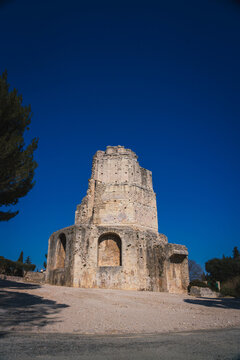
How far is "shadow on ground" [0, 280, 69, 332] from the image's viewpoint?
16.7 ft

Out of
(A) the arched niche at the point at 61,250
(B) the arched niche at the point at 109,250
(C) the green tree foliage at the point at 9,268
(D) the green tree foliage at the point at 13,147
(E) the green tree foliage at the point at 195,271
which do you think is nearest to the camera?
(D) the green tree foliage at the point at 13,147

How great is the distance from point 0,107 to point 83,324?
23.4 ft

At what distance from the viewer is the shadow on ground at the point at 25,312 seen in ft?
16.7

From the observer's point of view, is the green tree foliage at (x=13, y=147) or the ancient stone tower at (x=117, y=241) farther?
the ancient stone tower at (x=117, y=241)

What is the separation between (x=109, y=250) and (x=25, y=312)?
1182cm

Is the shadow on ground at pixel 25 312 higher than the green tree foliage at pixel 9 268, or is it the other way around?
the green tree foliage at pixel 9 268

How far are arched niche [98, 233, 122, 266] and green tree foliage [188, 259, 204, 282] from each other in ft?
113

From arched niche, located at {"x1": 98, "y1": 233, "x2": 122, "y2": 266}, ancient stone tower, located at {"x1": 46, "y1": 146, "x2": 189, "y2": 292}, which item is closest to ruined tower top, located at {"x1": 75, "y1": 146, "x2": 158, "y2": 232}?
ancient stone tower, located at {"x1": 46, "y1": 146, "x2": 189, "y2": 292}

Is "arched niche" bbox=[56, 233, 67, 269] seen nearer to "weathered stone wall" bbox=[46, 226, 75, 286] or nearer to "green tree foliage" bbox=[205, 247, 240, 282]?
"weathered stone wall" bbox=[46, 226, 75, 286]

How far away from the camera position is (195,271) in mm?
48656

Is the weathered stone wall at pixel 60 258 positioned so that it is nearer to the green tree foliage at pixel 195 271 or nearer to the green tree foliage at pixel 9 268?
the green tree foliage at pixel 9 268

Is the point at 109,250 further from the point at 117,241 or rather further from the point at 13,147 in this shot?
the point at 13,147

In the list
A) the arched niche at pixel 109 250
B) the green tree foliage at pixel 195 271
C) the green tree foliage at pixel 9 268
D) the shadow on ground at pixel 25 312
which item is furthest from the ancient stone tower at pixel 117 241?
the green tree foliage at pixel 195 271

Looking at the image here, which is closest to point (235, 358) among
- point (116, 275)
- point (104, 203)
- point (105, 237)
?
point (116, 275)
